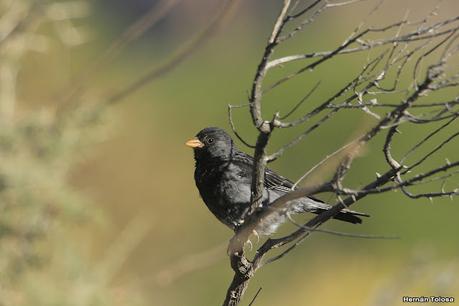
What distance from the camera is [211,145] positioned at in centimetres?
659

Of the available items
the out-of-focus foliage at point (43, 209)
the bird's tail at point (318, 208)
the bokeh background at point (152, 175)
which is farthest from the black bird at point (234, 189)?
the out-of-focus foliage at point (43, 209)

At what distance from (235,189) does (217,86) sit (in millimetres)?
10918

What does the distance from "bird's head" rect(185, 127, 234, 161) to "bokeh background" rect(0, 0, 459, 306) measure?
73 cm

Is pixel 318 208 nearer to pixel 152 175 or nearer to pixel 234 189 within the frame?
pixel 234 189

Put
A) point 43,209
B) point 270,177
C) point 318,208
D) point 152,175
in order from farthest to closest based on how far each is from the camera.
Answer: point 152,175
point 43,209
point 318,208
point 270,177

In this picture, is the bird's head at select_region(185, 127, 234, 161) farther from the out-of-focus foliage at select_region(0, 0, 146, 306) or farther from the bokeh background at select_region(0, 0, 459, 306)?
the out-of-focus foliage at select_region(0, 0, 146, 306)

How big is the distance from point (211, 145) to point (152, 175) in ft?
23.1

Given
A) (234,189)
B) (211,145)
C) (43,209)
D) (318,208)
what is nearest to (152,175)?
(43,209)

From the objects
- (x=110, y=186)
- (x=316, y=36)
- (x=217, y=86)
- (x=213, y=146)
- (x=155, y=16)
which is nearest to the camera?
(x=155, y=16)

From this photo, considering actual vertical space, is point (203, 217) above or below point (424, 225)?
above

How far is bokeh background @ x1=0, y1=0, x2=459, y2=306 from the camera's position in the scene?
23.0ft

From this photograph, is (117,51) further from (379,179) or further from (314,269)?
(314,269)

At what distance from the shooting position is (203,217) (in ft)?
43.2

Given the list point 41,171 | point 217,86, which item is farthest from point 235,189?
point 217,86
